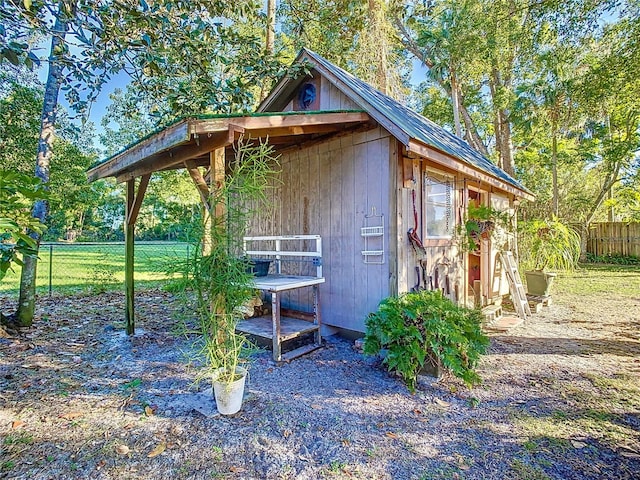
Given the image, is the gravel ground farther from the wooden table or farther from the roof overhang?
the roof overhang

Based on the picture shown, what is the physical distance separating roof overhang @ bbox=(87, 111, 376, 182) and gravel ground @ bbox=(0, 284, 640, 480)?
231 cm

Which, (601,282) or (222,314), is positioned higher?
(222,314)

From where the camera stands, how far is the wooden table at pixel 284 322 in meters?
4.02

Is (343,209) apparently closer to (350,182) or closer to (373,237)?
(350,182)

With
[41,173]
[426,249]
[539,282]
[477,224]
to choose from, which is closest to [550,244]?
[539,282]

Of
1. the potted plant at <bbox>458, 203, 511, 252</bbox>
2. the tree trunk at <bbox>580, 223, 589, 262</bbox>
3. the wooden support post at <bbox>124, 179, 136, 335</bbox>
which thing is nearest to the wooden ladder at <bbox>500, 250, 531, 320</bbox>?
the potted plant at <bbox>458, 203, 511, 252</bbox>

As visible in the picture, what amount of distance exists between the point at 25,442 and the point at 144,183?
10.7 ft

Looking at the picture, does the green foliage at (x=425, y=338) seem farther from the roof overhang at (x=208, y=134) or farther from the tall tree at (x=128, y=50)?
the tall tree at (x=128, y=50)

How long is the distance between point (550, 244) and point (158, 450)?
722 cm

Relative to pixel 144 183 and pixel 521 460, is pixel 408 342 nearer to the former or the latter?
pixel 521 460

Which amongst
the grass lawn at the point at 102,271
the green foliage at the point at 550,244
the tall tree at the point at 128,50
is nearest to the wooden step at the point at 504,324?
the green foliage at the point at 550,244

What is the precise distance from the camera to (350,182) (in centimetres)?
480

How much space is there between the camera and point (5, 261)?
2.15 metres

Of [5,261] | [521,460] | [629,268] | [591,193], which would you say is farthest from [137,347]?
[591,193]
